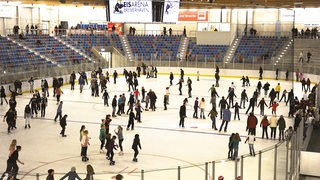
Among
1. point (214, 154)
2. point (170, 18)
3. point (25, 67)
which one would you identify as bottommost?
point (214, 154)

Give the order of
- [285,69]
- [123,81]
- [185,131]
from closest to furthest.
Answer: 1. [185,131]
2. [123,81]
3. [285,69]

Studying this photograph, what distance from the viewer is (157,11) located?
116 feet

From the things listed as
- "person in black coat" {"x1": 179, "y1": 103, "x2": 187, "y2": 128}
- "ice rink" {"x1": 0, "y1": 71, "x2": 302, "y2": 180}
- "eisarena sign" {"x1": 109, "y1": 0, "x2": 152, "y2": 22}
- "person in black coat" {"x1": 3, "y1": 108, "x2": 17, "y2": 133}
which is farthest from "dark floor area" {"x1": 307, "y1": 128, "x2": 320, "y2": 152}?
"eisarena sign" {"x1": 109, "y1": 0, "x2": 152, "y2": 22}

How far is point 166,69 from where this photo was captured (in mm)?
49281

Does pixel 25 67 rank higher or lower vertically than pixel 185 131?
higher

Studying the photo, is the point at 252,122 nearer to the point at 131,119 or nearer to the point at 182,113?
the point at 182,113

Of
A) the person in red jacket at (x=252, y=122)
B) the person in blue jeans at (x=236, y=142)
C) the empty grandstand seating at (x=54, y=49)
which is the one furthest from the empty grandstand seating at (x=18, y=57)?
the person in blue jeans at (x=236, y=142)

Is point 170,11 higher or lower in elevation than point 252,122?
higher

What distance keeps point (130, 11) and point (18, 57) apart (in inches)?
411

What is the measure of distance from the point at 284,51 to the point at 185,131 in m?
31.3

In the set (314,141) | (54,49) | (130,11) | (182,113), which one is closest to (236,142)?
(314,141)

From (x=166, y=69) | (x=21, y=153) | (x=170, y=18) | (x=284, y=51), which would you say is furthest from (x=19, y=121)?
(x=284, y=51)

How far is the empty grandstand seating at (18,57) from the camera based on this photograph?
35956 millimetres

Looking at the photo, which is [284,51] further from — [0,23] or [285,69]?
[0,23]
